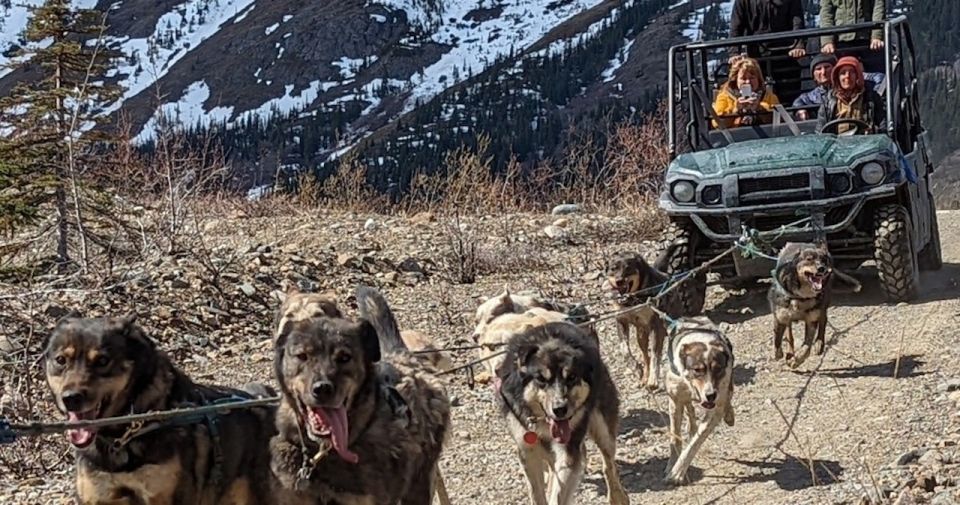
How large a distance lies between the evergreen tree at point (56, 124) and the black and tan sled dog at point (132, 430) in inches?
244

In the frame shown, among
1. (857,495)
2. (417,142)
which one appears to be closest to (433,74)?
(417,142)

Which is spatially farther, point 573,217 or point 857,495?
point 573,217

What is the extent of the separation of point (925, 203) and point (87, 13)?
10403 mm

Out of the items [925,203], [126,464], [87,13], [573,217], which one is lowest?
[573,217]

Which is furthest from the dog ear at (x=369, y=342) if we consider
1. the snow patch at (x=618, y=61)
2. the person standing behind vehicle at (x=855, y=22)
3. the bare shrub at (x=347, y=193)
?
the snow patch at (x=618, y=61)

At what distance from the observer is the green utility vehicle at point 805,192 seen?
9188 millimetres

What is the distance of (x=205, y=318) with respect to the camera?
34.1ft

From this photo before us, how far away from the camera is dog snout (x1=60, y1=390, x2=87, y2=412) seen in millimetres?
4102

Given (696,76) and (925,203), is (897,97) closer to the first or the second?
(925,203)

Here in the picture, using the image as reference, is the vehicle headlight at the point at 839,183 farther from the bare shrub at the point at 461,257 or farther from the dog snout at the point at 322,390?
the dog snout at the point at 322,390

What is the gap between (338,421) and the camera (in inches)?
175

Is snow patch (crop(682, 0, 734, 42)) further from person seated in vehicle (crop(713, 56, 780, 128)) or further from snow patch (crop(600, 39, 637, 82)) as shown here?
person seated in vehicle (crop(713, 56, 780, 128))

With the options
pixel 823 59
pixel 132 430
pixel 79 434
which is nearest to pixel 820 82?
pixel 823 59

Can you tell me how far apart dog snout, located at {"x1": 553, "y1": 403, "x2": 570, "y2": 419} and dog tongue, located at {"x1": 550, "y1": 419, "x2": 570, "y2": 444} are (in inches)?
2.2
